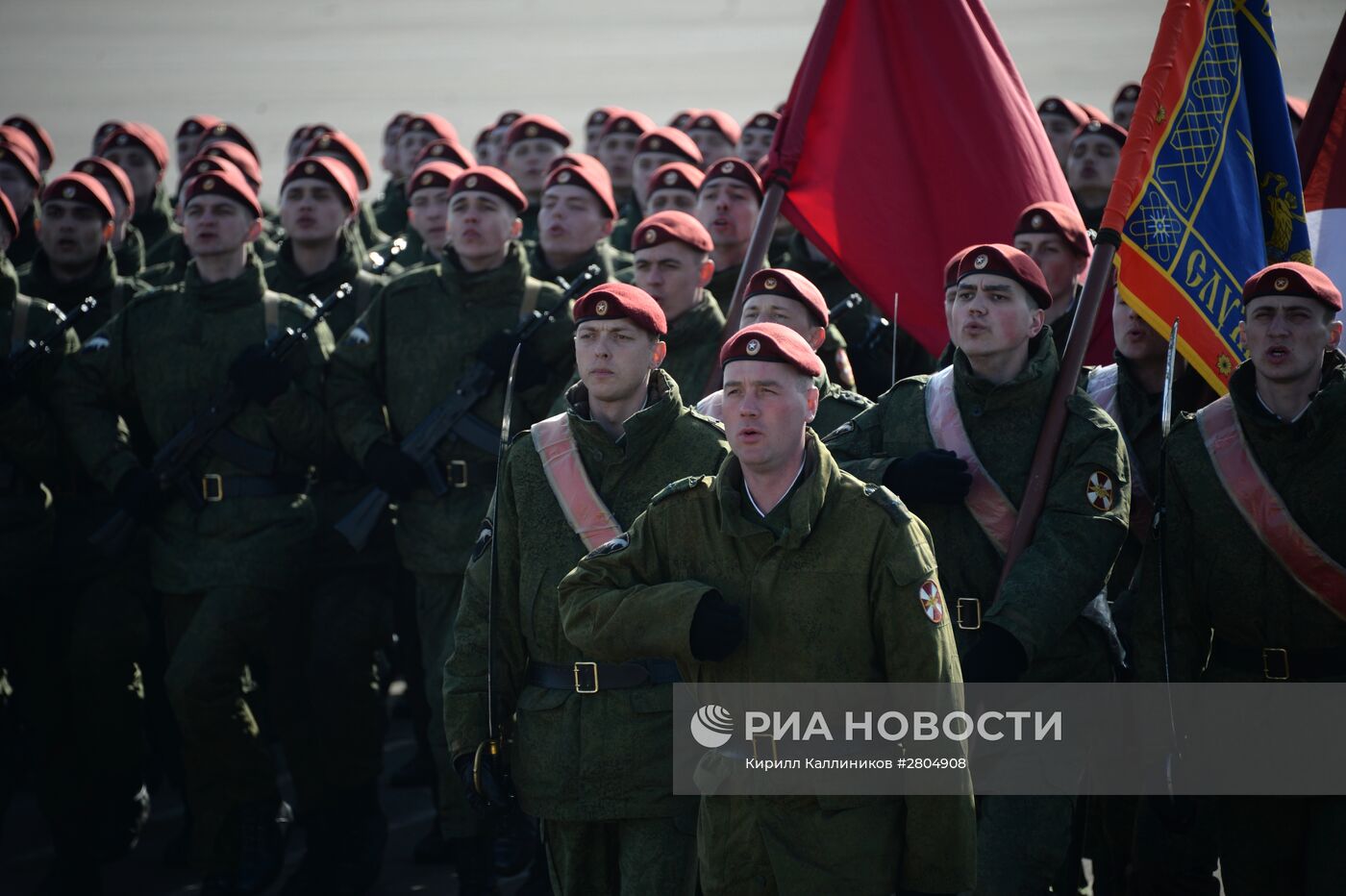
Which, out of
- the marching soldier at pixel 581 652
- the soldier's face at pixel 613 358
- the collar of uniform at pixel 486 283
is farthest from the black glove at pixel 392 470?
the soldier's face at pixel 613 358

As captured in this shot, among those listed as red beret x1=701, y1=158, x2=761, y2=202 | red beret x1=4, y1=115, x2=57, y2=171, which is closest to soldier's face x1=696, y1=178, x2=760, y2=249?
red beret x1=701, y1=158, x2=761, y2=202

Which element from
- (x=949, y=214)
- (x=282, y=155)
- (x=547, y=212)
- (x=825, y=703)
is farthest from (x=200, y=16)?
(x=825, y=703)

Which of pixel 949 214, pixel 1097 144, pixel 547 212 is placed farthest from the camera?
pixel 1097 144

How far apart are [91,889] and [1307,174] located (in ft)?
17.7

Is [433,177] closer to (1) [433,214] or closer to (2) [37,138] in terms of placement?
(1) [433,214]

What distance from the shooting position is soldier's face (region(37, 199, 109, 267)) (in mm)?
8023

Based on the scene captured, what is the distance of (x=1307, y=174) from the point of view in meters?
6.70

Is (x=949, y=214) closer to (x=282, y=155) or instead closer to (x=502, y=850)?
(x=502, y=850)

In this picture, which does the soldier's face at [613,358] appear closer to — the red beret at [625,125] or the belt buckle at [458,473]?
the belt buckle at [458,473]

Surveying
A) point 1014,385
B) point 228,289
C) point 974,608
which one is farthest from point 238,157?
point 974,608

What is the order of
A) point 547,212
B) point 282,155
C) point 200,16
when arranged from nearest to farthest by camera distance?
point 547,212 < point 282,155 < point 200,16

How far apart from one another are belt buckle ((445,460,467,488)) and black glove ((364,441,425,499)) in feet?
0.37

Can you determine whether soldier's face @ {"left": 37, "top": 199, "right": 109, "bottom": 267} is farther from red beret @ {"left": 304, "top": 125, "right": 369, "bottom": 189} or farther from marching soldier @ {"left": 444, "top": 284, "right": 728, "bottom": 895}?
marching soldier @ {"left": 444, "top": 284, "right": 728, "bottom": 895}

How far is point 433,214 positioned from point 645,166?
1.83 m
